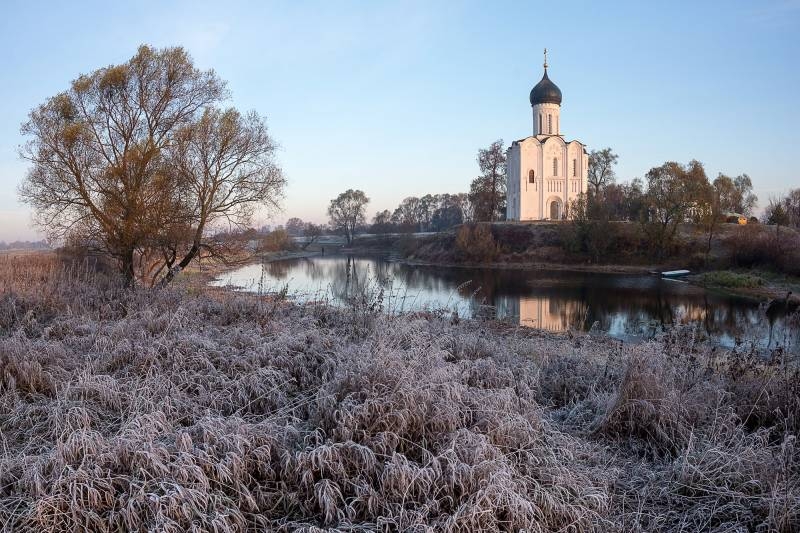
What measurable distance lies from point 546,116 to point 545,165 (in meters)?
4.84

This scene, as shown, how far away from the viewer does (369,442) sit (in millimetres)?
3883

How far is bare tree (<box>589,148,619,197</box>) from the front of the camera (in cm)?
6153

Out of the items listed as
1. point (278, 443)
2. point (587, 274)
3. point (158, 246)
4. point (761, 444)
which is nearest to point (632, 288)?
point (587, 274)

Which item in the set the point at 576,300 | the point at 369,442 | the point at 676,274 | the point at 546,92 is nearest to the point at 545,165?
the point at 546,92

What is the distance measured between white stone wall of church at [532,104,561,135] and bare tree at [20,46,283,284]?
41131 millimetres

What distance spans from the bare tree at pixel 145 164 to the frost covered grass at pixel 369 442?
1141 centimetres

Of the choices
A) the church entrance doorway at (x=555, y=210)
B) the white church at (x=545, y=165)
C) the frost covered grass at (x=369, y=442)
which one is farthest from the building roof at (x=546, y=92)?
the frost covered grass at (x=369, y=442)

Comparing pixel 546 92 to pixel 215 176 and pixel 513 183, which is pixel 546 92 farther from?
pixel 215 176

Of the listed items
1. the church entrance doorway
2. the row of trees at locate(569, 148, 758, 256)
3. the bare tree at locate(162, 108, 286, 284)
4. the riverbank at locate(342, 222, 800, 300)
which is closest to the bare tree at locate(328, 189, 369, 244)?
the riverbank at locate(342, 222, 800, 300)

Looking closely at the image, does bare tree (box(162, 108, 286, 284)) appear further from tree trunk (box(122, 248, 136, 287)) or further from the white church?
the white church

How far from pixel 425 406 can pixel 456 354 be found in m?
2.83

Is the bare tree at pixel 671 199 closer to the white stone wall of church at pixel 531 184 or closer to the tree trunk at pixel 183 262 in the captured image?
the white stone wall of church at pixel 531 184

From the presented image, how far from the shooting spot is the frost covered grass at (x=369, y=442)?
338 centimetres

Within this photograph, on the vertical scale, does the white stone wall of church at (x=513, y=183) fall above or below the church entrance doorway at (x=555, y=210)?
above
